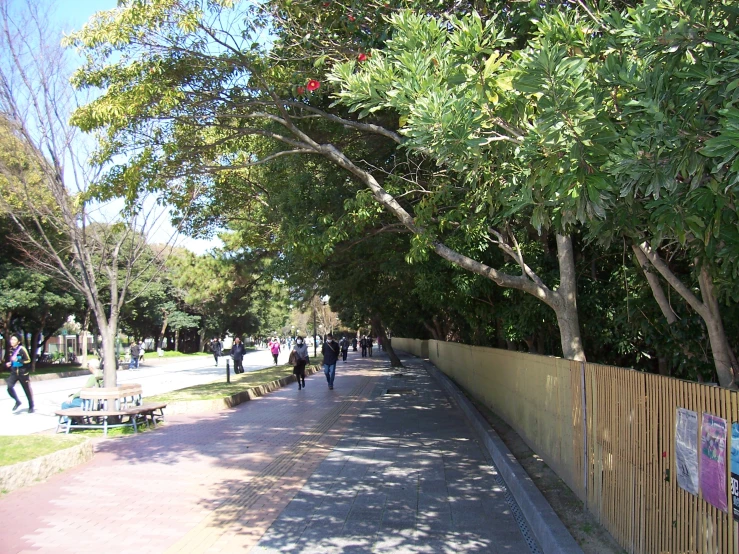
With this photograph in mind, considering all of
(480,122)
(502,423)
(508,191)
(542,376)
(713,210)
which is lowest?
(502,423)

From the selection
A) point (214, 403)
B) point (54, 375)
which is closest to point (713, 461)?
point (214, 403)

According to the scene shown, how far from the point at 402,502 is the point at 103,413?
6018 millimetres

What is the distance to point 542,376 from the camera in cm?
854

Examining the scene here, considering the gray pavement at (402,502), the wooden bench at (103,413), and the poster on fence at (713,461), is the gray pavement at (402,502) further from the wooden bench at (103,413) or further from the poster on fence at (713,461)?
the wooden bench at (103,413)

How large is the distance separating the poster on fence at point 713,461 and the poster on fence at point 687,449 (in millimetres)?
100

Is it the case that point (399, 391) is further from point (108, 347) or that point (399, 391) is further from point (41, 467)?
point (41, 467)

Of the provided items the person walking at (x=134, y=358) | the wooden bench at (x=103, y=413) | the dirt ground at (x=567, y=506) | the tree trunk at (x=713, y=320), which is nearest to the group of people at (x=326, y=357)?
the wooden bench at (x=103, y=413)

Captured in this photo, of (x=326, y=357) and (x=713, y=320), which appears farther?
(x=326, y=357)

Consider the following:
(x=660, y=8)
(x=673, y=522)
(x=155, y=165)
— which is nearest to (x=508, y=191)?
(x=660, y=8)

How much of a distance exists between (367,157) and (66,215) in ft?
18.0

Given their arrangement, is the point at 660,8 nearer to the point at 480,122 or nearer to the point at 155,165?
the point at 480,122

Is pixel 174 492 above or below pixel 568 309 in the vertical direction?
below

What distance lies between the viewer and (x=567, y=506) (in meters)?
6.43

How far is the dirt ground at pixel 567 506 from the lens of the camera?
5.30 metres
